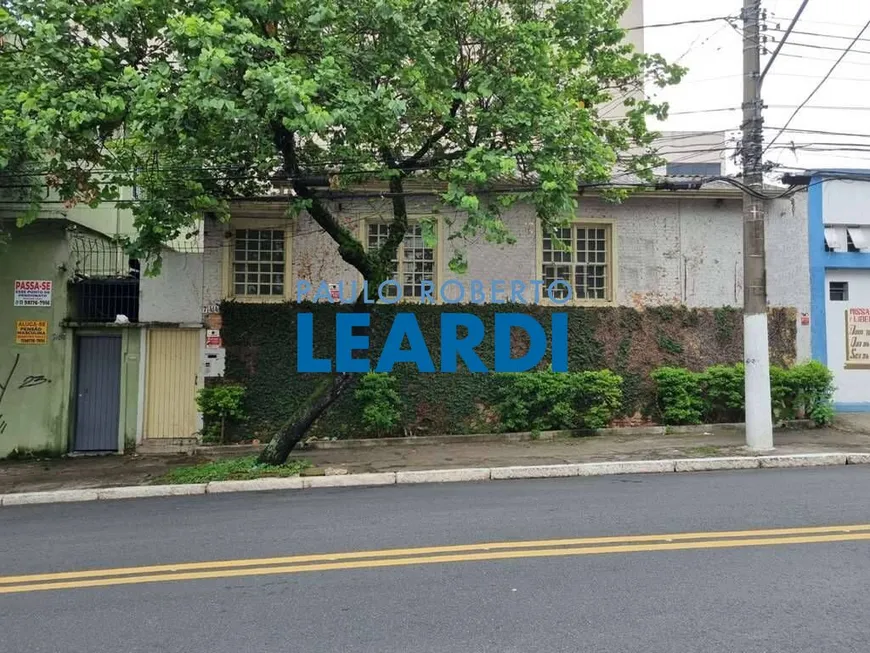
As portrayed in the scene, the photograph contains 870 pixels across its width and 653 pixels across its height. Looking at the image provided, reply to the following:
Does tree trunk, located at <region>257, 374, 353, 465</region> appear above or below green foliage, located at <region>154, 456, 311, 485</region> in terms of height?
above

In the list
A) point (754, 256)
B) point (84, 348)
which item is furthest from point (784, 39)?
point (84, 348)

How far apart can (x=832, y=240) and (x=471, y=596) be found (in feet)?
43.5

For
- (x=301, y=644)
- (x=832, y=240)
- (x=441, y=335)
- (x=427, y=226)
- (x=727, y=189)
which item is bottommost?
(x=301, y=644)

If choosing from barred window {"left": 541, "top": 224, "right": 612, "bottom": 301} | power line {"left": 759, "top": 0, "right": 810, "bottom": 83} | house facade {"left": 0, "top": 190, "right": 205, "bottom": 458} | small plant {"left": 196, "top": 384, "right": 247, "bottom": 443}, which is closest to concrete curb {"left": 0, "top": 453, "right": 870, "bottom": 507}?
small plant {"left": 196, "top": 384, "right": 247, "bottom": 443}

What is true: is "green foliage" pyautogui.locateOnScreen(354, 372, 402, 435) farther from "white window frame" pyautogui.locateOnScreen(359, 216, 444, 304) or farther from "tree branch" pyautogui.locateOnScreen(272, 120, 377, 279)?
"tree branch" pyautogui.locateOnScreen(272, 120, 377, 279)

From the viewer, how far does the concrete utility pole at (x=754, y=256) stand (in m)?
10.3

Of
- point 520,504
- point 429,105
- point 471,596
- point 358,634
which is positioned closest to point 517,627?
point 471,596

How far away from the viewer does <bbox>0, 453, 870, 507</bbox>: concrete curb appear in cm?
854

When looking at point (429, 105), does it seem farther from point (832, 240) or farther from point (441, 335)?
point (832, 240)

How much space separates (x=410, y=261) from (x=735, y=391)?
23.4 ft

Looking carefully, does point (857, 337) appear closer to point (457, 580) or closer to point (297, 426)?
point (297, 426)

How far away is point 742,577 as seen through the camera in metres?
4.62

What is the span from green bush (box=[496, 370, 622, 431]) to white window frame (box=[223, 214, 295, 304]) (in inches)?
195

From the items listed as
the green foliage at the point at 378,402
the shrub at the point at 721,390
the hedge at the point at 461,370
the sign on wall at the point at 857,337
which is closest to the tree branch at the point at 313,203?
the green foliage at the point at 378,402
